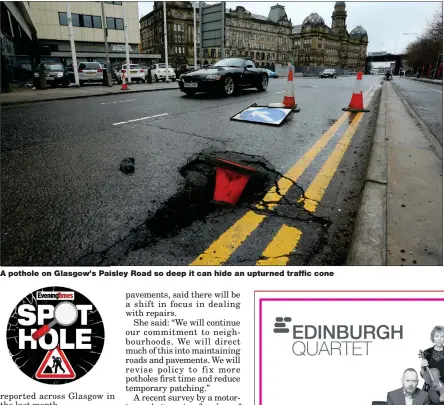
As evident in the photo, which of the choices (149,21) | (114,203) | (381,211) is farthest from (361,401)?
(149,21)

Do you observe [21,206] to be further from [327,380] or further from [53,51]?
[53,51]

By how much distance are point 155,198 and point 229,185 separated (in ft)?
1.57

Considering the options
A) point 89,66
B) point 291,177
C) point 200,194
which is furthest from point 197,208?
point 89,66

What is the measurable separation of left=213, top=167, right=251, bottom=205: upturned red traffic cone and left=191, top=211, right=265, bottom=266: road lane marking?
217mm

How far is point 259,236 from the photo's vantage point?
150 centimetres

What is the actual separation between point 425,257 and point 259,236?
716 millimetres

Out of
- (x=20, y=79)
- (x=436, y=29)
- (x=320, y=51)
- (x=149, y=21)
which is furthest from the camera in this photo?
(x=320, y=51)

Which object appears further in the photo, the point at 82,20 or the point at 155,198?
the point at 82,20

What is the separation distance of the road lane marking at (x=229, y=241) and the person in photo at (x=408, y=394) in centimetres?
77

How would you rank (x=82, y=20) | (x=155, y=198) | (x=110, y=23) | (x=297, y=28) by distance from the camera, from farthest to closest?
(x=297, y=28)
(x=110, y=23)
(x=82, y=20)
(x=155, y=198)

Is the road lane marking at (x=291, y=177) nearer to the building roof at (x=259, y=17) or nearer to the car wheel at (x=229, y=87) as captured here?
the car wheel at (x=229, y=87)

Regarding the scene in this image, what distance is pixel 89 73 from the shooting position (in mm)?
13289

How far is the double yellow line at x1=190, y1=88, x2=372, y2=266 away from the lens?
1.35 m

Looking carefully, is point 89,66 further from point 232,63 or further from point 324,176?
point 324,176
